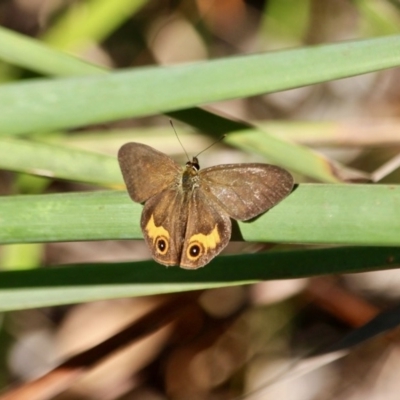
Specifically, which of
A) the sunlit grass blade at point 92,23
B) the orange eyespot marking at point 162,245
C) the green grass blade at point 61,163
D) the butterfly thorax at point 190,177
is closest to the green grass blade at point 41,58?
the green grass blade at point 61,163

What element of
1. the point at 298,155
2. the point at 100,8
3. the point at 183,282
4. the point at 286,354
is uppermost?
the point at 100,8

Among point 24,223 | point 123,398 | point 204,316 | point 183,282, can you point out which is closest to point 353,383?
point 204,316

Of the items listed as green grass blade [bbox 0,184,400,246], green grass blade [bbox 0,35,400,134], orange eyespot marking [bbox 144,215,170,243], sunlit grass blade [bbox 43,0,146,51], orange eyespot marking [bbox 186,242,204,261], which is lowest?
orange eyespot marking [bbox 186,242,204,261]

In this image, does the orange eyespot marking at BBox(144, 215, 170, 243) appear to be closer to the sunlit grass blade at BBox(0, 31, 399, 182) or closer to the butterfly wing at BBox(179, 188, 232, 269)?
the butterfly wing at BBox(179, 188, 232, 269)

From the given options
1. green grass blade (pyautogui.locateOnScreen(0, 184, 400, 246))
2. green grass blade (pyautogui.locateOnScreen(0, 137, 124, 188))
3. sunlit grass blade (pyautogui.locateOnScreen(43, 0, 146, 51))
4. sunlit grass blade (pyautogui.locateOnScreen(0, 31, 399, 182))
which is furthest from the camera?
sunlit grass blade (pyautogui.locateOnScreen(43, 0, 146, 51))

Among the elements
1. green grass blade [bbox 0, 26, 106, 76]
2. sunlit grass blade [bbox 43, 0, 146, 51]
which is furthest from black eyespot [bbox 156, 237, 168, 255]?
sunlit grass blade [bbox 43, 0, 146, 51]

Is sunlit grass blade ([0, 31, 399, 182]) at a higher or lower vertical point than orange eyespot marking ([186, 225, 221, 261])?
higher

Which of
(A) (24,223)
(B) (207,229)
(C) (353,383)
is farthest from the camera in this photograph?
(C) (353,383)

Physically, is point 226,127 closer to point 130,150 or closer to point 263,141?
point 263,141
